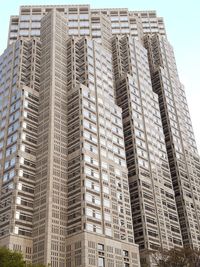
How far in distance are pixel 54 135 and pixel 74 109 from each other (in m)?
14.5

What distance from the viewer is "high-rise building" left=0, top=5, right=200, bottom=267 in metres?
116

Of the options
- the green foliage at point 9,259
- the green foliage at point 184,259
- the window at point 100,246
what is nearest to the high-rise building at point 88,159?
the window at point 100,246

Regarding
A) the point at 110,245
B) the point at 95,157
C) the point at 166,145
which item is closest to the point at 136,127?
the point at 166,145

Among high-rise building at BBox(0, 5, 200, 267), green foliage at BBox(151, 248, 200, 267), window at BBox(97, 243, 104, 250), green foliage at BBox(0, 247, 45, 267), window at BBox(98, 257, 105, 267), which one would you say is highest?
high-rise building at BBox(0, 5, 200, 267)

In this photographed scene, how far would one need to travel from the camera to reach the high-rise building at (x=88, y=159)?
381 ft

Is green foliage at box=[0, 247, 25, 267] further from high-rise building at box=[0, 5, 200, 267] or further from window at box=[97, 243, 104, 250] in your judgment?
window at box=[97, 243, 104, 250]

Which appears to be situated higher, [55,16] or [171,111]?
[55,16]

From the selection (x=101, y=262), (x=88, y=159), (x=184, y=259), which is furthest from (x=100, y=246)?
(x=88, y=159)

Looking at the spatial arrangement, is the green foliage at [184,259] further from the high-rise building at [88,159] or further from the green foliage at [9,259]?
the green foliage at [9,259]

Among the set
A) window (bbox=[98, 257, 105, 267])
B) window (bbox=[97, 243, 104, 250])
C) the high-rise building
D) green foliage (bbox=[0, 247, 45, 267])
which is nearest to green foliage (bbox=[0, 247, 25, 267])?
green foliage (bbox=[0, 247, 45, 267])

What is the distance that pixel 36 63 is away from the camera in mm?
162875

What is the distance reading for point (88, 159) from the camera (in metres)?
130

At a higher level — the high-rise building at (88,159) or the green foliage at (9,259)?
the high-rise building at (88,159)

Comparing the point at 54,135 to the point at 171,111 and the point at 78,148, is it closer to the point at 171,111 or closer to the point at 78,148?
the point at 78,148
